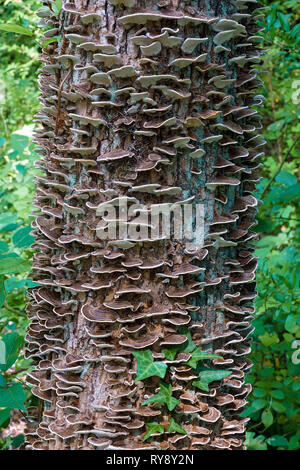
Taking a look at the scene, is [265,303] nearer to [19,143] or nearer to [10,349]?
[10,349]

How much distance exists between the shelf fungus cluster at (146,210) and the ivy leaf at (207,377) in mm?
38

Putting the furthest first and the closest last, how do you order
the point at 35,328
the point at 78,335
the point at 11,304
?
the point at 11,304 < the point at 35,328 < the point at 78,335

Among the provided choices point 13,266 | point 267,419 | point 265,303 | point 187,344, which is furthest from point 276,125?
point 13,266

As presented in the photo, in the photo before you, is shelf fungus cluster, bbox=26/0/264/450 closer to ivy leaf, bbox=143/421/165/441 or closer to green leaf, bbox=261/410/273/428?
ivy leaf, bbox=143/421/165/441

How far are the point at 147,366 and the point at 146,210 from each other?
62cm

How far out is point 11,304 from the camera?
11.0 feet

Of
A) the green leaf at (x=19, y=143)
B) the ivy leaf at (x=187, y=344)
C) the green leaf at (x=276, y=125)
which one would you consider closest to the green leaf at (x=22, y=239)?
the green leaf at (x=19, y=143)

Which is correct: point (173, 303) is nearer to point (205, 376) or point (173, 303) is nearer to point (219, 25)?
point (205, 376)

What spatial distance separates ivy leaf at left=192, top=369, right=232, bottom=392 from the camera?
6.17 ft

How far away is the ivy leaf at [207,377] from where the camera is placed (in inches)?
74.1

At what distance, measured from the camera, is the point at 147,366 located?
1.76 meters

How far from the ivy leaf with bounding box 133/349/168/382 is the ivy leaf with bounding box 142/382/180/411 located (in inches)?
4.1
